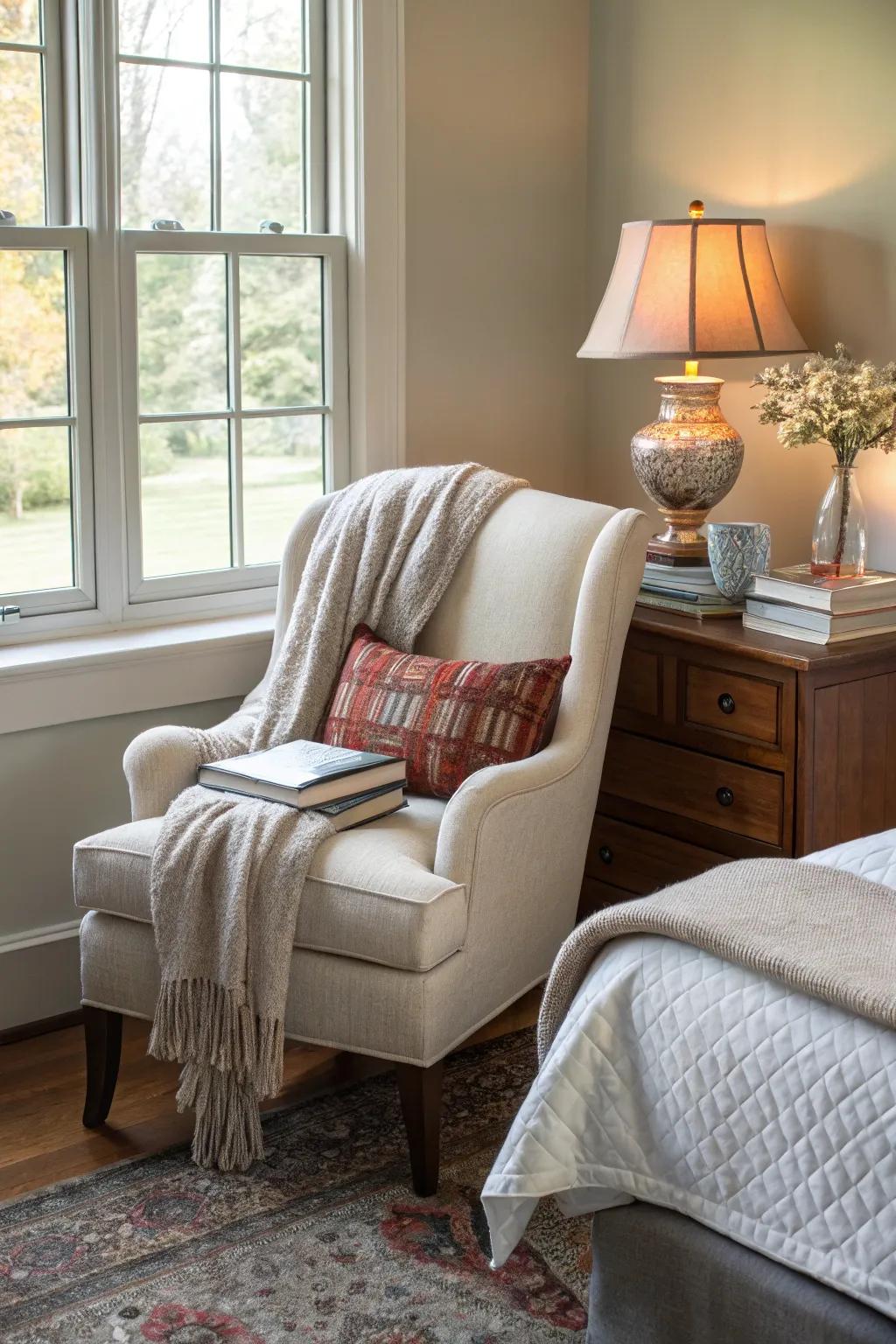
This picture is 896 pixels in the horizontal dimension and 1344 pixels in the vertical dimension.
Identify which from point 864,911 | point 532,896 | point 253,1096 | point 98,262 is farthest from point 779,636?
point 98,262

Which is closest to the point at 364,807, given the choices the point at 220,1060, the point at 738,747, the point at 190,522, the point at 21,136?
the point at 220,1060

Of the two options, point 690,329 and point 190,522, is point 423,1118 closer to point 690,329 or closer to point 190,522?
point 190,522

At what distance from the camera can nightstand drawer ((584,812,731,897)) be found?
2871 mm

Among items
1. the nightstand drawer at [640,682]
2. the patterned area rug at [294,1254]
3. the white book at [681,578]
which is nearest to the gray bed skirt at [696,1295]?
the patterned area rug at [294,1254]

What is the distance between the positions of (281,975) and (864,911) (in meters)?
0.98

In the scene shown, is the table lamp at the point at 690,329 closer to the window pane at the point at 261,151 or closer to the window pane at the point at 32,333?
the window pane at the point at 261,151

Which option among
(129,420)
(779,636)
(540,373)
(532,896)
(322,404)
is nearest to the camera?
(532,896)

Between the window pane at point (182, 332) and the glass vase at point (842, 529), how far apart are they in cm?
132

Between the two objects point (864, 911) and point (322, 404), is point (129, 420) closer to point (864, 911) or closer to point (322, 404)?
point (322, 404)

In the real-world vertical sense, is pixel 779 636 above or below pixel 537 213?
below

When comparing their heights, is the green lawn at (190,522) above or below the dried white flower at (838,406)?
below

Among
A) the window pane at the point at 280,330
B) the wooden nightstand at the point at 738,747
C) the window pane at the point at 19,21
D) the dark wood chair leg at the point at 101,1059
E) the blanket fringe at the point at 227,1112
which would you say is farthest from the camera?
the window pane at the point at 280,330

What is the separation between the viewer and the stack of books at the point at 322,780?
240 cm

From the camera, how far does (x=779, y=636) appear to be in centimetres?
272
